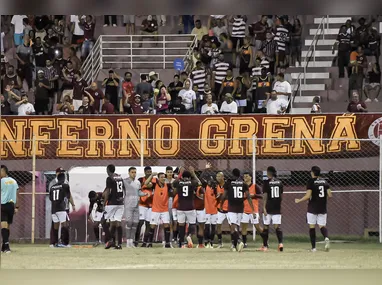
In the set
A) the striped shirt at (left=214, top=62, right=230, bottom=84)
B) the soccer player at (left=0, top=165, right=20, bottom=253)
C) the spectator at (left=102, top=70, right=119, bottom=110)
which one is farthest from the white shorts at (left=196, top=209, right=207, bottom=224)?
the striped shirt at (left=214, top=62, right=230, bottom=84)

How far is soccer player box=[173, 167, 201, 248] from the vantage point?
22.9m

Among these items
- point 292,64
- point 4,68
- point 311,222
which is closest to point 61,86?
point 4,68

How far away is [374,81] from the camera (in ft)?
91.8

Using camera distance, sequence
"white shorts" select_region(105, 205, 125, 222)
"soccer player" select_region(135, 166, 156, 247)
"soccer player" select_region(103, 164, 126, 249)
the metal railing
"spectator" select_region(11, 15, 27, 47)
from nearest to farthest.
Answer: "soccer player" select_region(103, 164, 126, 249) → "white shorts" select_region(105, 205, 125, 222) → "soccer player" select_region(135, 166, 156, 247) → the metal railing → "spectator" select_region(11, 15, 27, 47)

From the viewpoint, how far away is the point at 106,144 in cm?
2494

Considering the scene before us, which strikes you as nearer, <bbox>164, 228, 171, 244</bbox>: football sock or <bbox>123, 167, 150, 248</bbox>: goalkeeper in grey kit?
<bbox>123, 167, 150, 248</bbox>: goalkeeper in grey kit

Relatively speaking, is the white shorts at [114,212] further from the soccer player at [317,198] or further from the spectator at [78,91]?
the spectator at [78,91]

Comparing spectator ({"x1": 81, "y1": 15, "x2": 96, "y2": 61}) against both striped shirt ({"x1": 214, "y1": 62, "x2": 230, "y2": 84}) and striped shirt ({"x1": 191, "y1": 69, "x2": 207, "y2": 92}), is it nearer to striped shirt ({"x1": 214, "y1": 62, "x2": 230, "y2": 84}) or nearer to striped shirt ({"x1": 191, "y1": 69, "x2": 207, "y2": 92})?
striped shirt ({"x1": 191, "y1": 69, "x2": 207, "y2": 92})

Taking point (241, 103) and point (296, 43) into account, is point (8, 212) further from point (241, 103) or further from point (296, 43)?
point (296, 43)

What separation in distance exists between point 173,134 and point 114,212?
126 inches

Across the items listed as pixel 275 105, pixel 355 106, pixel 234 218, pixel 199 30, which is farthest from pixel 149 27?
pixel 234 218

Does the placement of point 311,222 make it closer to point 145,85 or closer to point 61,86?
point 145,85

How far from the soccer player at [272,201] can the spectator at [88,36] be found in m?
9.45

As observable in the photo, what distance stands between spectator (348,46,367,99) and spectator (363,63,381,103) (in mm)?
203
